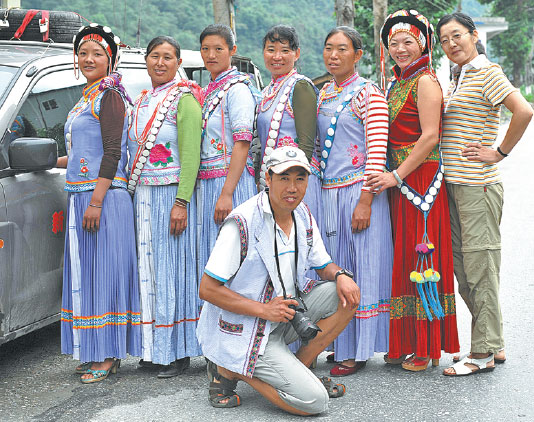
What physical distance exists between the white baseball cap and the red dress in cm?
83

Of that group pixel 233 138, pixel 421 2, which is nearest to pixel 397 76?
pixel 233 138

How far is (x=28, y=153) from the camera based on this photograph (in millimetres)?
3883

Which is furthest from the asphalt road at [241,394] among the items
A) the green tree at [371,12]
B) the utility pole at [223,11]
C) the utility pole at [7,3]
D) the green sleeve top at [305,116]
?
the green tree at [371,12]

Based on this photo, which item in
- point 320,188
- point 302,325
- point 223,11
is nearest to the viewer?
point 302,325

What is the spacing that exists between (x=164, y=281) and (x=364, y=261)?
114 cm

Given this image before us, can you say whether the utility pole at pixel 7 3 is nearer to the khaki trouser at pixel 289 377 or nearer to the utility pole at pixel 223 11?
the utility pole at pixel 223 11

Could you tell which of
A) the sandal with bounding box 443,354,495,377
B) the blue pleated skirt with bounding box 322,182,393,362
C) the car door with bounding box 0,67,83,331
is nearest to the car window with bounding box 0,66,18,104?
the car door with bounding box 0,67,83,331

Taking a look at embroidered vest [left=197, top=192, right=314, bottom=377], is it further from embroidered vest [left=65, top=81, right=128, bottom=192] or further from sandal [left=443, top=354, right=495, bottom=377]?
sandal [left=443, top=354, right=495, bottom=377]

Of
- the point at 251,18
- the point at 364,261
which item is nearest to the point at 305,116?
the point at 364,261

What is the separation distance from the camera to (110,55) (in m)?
4.33

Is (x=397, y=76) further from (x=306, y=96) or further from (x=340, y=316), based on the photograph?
(x=340, y=316)

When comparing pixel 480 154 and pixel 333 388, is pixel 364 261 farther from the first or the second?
pixel 480 154

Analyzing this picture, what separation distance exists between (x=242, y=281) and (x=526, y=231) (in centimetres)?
591

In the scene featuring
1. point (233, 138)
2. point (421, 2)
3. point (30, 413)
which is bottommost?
point (30, 413)
